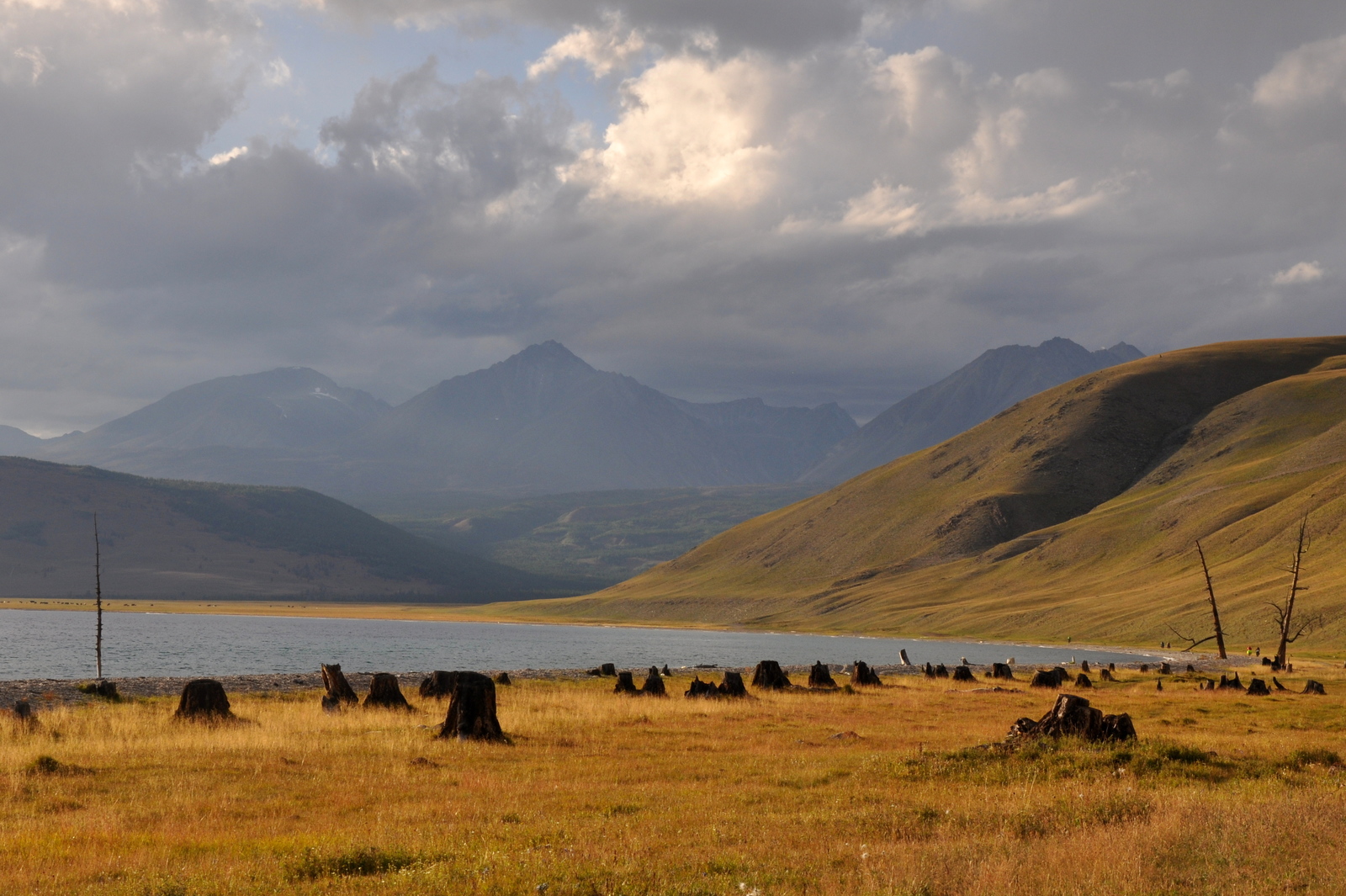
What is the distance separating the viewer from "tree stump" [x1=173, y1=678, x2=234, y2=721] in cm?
2995

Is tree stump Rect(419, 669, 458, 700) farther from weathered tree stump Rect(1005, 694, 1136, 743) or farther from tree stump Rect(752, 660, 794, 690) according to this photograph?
weathered tree stump Rect(1005, 694, 1136, 743)

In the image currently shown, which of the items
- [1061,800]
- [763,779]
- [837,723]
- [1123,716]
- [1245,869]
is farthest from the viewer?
[837,723]

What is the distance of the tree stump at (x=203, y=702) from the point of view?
2995cm

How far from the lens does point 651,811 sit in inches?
653

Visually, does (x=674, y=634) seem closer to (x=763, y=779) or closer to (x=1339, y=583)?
(x=1339, y=583)

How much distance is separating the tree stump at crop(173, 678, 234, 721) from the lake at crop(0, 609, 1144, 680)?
4409 cm

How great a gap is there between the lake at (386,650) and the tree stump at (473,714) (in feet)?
171

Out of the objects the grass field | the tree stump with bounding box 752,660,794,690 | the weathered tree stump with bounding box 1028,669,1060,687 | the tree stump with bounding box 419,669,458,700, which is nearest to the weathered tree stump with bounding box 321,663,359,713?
the tree stump with bounding box 419,669,458,700

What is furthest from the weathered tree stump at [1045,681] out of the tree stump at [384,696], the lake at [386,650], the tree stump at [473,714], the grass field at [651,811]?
the lake at [386,650]

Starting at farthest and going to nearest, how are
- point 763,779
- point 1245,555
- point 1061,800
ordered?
point 1245,555 → point 763,779 → point 1061,800

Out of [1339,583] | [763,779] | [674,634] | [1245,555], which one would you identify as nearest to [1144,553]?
[1245,555]

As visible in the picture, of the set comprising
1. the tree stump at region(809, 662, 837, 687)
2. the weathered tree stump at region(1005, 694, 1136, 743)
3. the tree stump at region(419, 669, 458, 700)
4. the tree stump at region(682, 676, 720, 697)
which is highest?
the weathered tree stump at region(1005, 694, 1136, 743)

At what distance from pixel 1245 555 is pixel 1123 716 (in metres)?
154

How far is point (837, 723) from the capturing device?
110 feet
